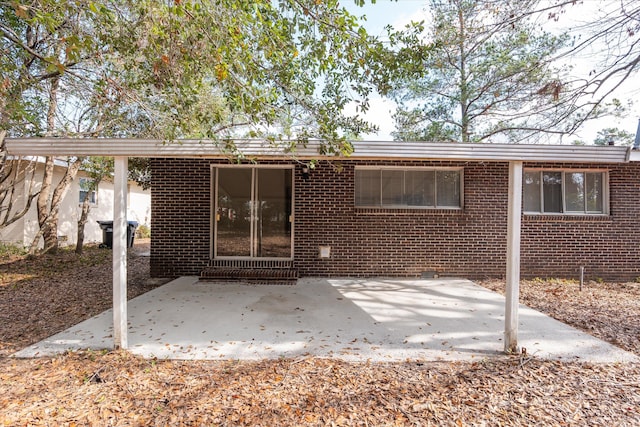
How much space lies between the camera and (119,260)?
349 cm

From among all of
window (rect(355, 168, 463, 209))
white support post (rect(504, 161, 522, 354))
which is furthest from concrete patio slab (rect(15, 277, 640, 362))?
window (rect(355, 168, 463, 209))

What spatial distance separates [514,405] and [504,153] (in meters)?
2.51

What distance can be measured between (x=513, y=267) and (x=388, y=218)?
3.71 meters

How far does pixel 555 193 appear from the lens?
7445mm

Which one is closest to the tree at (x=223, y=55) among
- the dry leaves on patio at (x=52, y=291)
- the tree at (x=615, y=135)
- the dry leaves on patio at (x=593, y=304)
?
the dry leaves on patio at (x=52, y=291)

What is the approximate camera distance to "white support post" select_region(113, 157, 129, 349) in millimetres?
3459

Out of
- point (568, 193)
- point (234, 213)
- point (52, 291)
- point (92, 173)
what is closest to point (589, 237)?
point (568, 193)

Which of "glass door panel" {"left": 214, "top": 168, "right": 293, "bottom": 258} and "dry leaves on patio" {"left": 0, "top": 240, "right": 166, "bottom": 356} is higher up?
"glass door panel" {"left": 214, "top": 168, "right": 293, "bottom": 258}

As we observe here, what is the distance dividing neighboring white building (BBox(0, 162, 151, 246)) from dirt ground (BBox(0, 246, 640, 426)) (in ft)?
28.9

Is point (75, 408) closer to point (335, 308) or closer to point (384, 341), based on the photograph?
point (384, 341)

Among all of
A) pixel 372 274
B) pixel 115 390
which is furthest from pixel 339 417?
pixel 372 274

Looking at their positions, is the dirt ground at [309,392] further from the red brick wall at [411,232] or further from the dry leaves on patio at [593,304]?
the red brick wall at [411,232]

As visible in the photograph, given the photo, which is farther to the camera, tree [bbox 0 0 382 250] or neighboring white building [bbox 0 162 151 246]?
neighboring white building [bbox 0 162 151 246]

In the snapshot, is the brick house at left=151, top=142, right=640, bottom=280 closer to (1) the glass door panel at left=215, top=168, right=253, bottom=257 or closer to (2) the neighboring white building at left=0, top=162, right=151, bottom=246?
(1) the glass door panel at left=215, top=168, right=253, bottom=257
